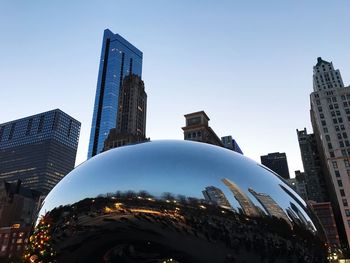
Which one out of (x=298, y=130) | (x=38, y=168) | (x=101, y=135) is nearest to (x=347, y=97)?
(x=298, y=130)

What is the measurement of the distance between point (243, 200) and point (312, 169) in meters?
154

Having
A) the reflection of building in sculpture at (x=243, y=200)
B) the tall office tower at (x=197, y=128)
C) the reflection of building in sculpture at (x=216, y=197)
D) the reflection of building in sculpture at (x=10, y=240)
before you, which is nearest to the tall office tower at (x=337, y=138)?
the tall office tower at (x=197, y=128)

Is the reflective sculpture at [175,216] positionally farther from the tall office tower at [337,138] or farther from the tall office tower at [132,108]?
the tall office tower at [132,108]

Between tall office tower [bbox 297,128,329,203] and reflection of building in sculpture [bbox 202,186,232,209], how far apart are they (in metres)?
122

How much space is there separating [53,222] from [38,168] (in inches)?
8203

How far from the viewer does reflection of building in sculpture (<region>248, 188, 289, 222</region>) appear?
293 centimetres

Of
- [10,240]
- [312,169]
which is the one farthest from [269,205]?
[312,169]

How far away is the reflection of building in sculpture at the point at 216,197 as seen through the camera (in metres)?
2.84

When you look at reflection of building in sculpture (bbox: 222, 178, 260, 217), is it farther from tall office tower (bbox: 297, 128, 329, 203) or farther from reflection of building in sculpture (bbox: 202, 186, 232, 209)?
tall office tower (bbox: 297, 128, 329, 203)

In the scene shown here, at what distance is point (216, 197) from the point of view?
2.86m

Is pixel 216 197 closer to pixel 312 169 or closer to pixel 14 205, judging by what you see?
pixel 14 205

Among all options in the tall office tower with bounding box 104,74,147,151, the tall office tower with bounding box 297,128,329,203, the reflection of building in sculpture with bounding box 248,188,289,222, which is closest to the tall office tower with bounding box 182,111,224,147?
the tall office tower with bounding box 104,74,147,151

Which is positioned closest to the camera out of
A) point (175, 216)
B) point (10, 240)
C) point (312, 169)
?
point (175, 216)

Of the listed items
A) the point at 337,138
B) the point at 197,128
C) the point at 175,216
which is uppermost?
the point at 197,128
